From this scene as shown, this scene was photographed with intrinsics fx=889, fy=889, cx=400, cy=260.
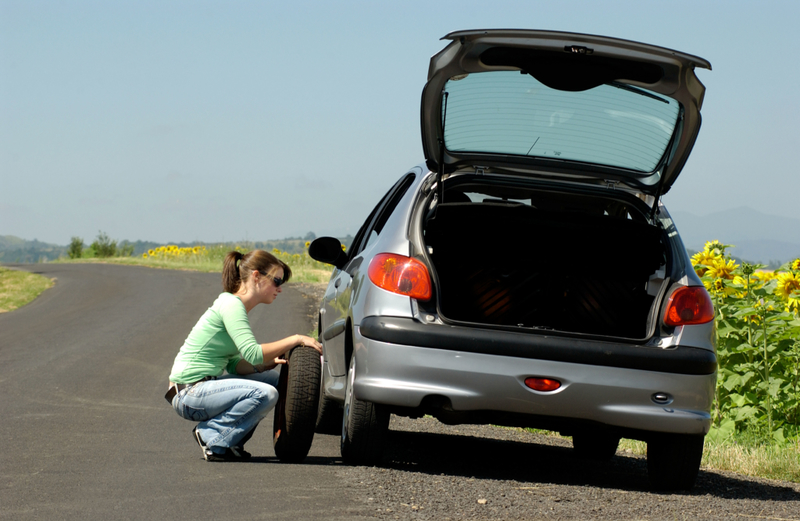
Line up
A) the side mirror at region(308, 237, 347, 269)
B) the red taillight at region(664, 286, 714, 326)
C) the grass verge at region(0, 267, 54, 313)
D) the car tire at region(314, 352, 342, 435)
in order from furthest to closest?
the grass verge at region(0, 267, 54, 313), the car tire at region(314, 352, 342, 435), the side mirror at region(308, 237, 347, 269), the red taillight at region(664, 286, 714, 326)

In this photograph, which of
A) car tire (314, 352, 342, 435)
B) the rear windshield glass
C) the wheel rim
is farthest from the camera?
car tire (314, 352, 342, 435)

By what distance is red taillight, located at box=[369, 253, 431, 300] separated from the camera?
4.66 m

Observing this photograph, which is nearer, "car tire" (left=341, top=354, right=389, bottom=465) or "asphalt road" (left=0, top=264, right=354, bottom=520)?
"asphalt road" (left=0, top=264, right=354, bottom=520)

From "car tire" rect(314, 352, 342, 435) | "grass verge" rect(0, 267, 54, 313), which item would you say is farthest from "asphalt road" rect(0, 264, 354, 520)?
"grass verge" rect(0, 267, 54, 313)

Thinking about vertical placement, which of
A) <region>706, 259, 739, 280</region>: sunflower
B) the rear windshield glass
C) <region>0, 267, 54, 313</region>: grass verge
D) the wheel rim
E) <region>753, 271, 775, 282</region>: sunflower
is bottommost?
<region>0, 267, 54, 313</region>: grass verge

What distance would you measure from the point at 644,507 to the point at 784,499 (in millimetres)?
1103

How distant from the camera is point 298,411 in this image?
208 inches

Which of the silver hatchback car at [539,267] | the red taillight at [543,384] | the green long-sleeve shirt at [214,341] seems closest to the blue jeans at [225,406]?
the green long-sleeve shirt at [214,341]

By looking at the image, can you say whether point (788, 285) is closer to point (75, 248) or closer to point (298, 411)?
point (298, 411)

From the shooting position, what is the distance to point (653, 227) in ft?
17.4

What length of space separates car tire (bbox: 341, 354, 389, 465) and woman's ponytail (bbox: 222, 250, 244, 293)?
1.04 meters

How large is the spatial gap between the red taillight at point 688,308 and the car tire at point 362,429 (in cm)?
161

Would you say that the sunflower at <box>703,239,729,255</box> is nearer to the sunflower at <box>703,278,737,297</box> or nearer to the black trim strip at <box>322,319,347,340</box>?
the sunflower at <box>703,278,737,297</box>

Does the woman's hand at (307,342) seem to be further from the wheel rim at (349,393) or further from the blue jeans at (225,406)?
the wheel rim at (349,393)
